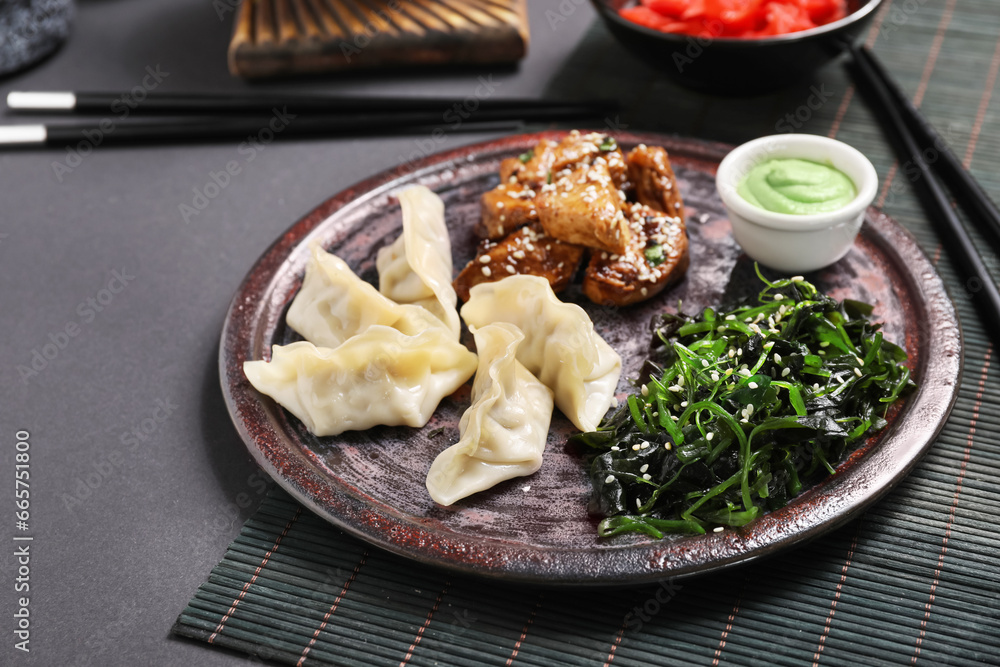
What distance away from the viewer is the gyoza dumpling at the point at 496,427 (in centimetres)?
248

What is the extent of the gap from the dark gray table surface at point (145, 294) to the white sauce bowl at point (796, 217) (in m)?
0.99

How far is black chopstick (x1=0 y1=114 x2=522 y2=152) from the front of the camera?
427 centimetres

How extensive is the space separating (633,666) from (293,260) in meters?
1.92

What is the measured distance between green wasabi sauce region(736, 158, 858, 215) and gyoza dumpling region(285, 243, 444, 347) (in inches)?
49.5

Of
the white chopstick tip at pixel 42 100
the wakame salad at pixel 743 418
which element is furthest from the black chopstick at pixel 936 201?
the white chopstick tip at pixel 42 100

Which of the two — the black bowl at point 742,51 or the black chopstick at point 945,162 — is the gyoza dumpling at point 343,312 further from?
the black chopstick at point 945,162

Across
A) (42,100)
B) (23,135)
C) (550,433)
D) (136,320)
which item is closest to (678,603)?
(550,433)

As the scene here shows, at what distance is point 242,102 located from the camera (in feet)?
14.0

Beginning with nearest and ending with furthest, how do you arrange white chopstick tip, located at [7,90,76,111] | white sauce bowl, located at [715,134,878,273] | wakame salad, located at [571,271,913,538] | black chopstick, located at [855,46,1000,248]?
wakame salad, located at [571,271,913,538]
white sauce bowl, located at [715,134,878,273]
black chopstick, located at [855,46,1000,248]
white chopstick tip, located at [7,90,76,111]

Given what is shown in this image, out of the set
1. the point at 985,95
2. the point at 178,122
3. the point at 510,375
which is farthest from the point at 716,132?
the point at 178,122

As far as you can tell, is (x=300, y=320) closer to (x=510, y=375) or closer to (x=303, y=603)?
(x=510, y=375)

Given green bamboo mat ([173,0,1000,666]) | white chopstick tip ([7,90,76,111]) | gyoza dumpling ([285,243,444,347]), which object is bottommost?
green bamboo mat ([173,0,1000,666])

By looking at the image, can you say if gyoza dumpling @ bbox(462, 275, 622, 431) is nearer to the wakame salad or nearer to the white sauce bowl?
the wakame salad

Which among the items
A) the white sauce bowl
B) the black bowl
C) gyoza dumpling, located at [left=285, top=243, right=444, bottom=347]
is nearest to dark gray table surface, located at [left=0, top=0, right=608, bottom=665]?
gyoza dumpling, located at [left=285, top=243, right=444, bottom=347]
